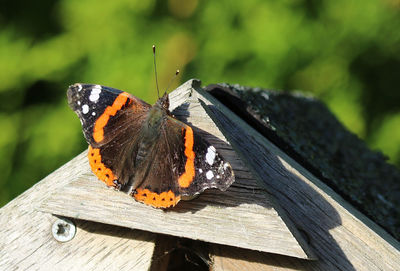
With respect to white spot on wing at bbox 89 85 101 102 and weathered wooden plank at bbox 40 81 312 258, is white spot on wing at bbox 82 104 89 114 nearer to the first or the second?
white spot on wing at bbox 89 85 101 102

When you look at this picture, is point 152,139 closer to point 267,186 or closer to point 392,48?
point 267,186

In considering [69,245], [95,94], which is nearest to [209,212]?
[69,245]

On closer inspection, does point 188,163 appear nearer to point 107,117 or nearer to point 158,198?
point 158,198

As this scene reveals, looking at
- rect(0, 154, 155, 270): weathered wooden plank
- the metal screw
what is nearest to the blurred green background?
rect(0, 154, 155, 270): weathered wooden plank

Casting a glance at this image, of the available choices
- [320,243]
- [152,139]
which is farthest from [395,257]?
[152,139]

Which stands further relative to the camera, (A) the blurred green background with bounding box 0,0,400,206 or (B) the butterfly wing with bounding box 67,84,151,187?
(A) the blurred green background with bounding box 0,0,400,206
